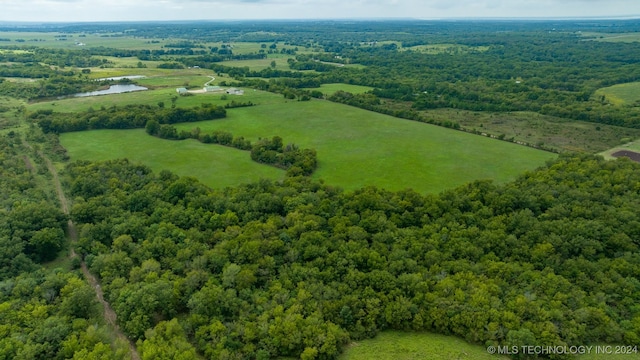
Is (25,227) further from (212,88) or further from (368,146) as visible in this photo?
(212,88)

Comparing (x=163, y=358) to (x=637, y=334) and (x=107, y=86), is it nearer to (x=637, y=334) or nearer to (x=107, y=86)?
(x=637, y=334)

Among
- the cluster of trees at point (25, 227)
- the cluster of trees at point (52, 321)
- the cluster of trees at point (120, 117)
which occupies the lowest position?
the cluster of trees at point (52, 321)

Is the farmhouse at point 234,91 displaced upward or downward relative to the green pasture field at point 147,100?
upward

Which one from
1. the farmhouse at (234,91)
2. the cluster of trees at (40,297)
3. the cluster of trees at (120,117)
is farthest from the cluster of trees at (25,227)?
the farmhouse at (234,91)

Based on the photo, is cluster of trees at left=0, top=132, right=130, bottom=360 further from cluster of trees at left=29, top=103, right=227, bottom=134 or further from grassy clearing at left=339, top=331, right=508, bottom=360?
cluster of trees at left=29, top=103, right=227, bottom=134

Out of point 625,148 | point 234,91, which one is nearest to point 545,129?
point 625,148

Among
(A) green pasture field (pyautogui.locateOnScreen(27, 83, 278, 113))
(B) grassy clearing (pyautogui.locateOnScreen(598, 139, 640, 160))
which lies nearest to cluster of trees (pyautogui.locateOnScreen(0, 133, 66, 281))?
(A) green pasture field (pyautogui.locateOnScreen(27, 83, 278, 113))

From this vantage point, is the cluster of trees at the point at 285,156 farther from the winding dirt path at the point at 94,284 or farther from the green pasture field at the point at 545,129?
the green pasture field at the point at 545,129
